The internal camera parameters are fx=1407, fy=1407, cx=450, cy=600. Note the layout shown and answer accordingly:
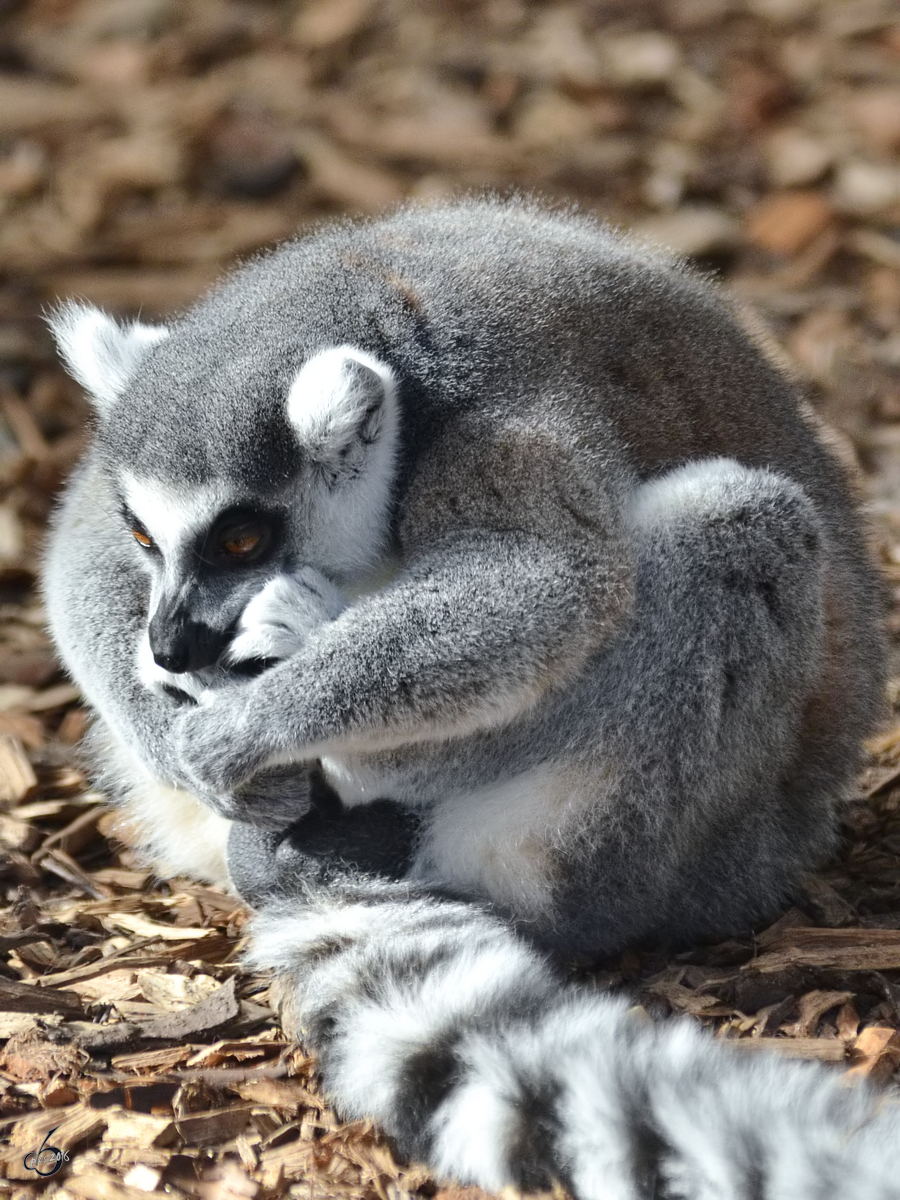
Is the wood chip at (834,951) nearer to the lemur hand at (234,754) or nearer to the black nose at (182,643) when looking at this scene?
the lemur hand at (234,754)

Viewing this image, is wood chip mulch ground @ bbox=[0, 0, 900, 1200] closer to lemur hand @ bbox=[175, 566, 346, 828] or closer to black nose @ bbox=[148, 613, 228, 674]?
lemur hand @ bbox=[175, 566, 346, 828]

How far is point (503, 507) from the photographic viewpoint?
3977 millimetres

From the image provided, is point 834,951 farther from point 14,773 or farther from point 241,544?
point 14,773

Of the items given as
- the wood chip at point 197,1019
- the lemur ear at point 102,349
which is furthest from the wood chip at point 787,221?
the wood chip at point 197,1019

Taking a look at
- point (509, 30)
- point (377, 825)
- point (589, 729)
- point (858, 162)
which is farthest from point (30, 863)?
point (509, 30)

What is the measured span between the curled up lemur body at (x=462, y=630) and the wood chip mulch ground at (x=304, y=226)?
0.31m

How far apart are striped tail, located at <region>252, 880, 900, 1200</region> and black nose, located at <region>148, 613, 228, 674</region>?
2.92 feet

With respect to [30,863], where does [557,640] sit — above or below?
above

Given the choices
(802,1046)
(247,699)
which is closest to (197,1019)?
(247,699)

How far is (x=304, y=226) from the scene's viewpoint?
7777 millimetres

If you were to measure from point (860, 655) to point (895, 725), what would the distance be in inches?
39.5

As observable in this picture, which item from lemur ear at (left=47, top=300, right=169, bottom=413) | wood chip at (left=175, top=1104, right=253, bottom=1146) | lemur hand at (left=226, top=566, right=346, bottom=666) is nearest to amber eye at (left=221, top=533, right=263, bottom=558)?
lemur hand at (left=226, top=566, right=346, bottom=666)

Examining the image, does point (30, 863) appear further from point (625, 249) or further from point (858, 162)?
point (858, 162)

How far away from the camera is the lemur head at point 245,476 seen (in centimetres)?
391
